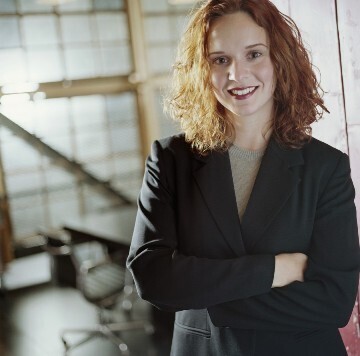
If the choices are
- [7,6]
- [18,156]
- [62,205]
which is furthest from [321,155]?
[7,6]

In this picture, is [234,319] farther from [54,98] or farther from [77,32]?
[77,32]

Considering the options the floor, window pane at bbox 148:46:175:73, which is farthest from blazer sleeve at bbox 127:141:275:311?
window pane at bbox 148:46:175:73

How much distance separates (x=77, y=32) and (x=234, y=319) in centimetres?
758

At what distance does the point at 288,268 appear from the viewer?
1.55 metres

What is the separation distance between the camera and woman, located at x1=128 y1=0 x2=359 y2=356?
1557 mm

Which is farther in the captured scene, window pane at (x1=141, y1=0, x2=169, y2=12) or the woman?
window pane at (x1=141, y1=0, x2=169, y2=12)

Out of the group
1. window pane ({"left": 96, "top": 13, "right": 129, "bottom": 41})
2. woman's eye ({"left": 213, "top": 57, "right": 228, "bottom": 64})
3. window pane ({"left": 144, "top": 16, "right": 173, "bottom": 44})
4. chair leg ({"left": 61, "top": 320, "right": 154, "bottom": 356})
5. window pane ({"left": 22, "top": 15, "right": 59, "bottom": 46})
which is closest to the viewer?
woman's eye ({"left": 213, "top": 57, "right": 228, "bottom": 64})

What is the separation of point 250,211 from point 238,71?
39 centimetres

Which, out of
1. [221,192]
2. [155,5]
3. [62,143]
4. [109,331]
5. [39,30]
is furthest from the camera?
[155,5]

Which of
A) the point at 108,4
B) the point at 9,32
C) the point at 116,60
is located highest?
the point at 108,4

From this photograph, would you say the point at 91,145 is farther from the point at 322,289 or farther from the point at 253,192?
the point at 322,289

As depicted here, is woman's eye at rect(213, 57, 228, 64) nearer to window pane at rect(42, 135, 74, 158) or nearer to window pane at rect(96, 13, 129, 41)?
window pane at rect(42, 135, 74, 158)

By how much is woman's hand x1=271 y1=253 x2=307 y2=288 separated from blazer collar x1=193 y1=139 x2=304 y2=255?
95 millimetres

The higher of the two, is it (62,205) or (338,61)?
(338,61)
